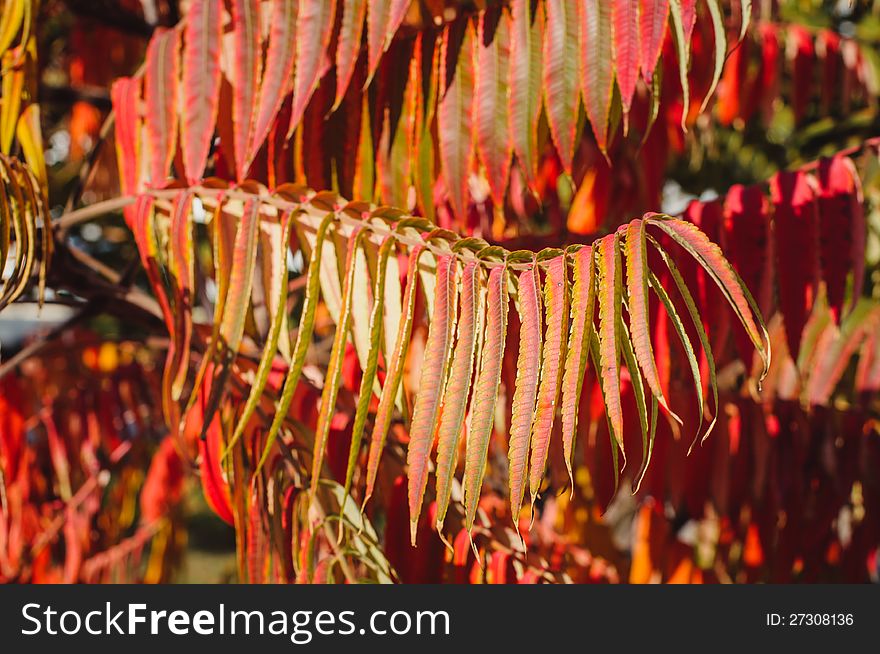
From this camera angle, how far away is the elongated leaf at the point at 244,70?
1104 millimetres

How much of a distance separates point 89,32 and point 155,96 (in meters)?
1.78

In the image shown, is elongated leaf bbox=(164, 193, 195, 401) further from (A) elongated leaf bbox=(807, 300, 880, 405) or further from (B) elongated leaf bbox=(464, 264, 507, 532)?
(A) elongated leaf bbox=(807, 300, 880, 405)

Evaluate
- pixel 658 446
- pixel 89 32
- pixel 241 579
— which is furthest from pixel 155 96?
pixel 89 32

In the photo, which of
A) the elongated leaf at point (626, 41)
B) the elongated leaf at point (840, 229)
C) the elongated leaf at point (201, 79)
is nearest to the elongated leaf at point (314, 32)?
the elongated leaf at point (201, 79)

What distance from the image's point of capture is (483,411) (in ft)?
2.60

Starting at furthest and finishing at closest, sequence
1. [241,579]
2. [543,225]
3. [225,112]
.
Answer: [543,225]
[225,112]
[241,579]

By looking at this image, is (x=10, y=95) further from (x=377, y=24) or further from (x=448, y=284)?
(x=448, y=284)

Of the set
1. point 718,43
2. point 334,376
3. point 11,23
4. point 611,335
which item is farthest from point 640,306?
point 11,23

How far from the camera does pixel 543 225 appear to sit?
335cm

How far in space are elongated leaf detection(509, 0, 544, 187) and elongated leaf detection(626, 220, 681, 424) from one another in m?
0.34

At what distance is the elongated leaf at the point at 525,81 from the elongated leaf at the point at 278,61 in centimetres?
28

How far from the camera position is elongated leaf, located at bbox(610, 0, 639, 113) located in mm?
1016

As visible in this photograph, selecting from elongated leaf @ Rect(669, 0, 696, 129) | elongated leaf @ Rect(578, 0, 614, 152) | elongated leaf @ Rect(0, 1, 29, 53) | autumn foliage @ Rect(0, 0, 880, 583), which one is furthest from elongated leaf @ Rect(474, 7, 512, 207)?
elongated leaf @ Rect(0, 1, 29, 53)

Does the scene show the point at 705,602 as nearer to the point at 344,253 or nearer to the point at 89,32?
the point at 344,253
